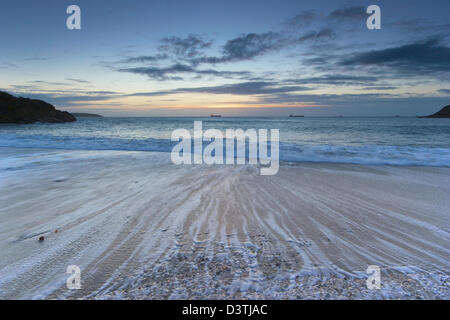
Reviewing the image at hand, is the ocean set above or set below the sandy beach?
above

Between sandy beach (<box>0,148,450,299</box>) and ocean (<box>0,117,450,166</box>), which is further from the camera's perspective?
ocean (<box>0,117,450,166</box>)

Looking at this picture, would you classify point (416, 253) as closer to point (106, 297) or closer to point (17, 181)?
point (106, 297)

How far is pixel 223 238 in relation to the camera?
2805 millimetres

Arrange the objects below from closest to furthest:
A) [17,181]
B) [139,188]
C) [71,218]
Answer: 1. [71,218]
2. [139,188]
3. [17,181]

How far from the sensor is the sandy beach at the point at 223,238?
1943 millimetres

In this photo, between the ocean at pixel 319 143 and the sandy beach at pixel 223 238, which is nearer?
the sandy beach at pixel 223 238

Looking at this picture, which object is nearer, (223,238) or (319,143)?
(223,238)

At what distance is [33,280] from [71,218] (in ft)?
4.89

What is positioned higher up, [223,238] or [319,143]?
[319,143]

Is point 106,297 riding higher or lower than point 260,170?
lower

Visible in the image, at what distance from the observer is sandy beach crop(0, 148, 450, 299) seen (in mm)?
1943

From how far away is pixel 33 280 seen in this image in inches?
80.4

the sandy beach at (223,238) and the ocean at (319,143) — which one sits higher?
the ocean at (319,143)

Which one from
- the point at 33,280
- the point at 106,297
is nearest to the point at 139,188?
the point at 33,280
